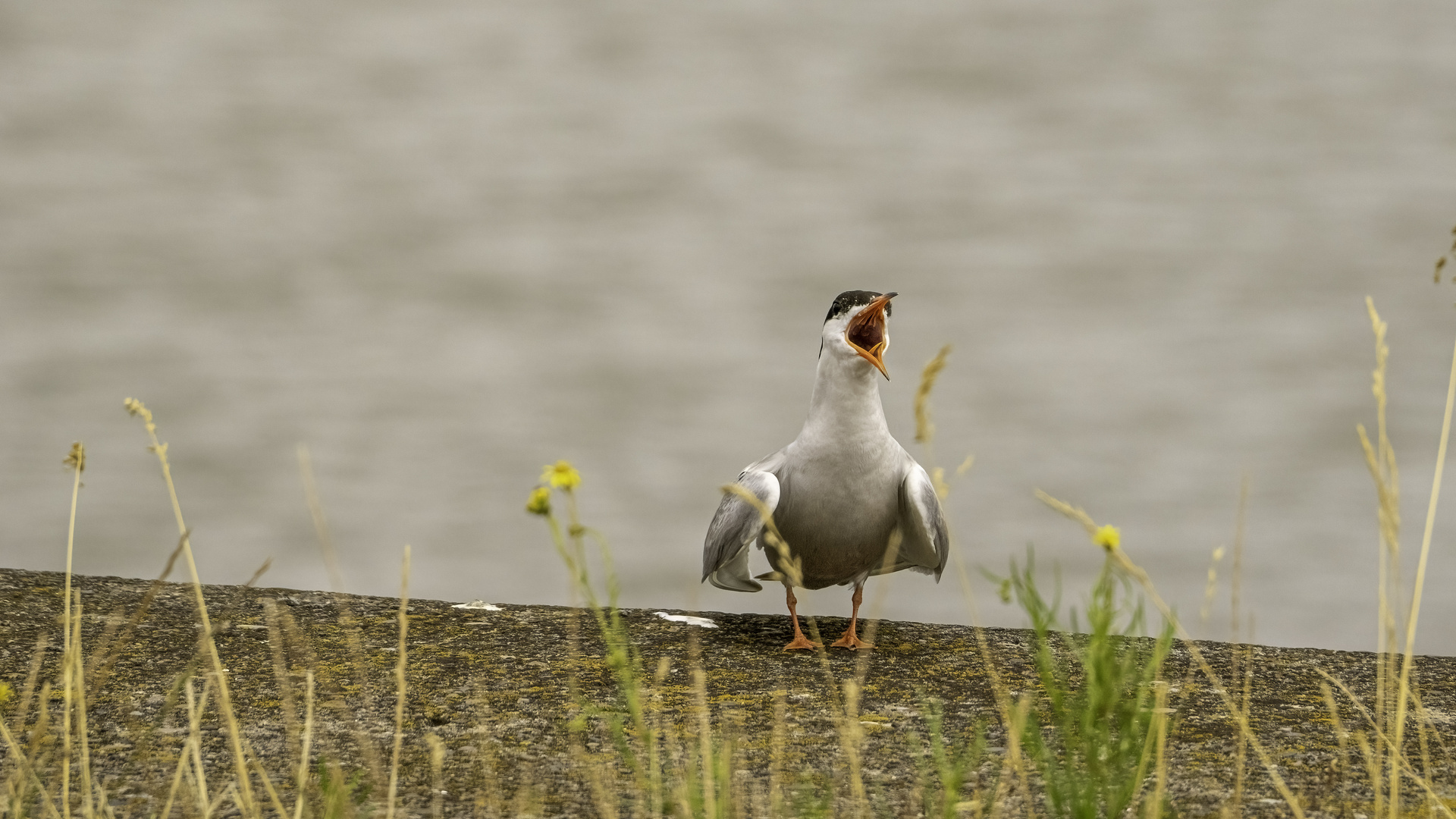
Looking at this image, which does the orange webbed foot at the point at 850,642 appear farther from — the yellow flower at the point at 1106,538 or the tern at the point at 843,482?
the yellow flower at the point at 1106,538

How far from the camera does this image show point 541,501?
1.92 metres

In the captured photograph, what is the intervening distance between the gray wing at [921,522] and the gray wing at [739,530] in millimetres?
459

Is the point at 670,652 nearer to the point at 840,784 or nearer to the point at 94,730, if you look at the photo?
the point at 840,784

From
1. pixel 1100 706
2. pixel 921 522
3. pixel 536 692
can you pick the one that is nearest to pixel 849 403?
pixel 921 522

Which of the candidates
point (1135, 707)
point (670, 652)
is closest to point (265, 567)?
point (1135, 707)

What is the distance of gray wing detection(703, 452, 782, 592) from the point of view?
4.19 metres

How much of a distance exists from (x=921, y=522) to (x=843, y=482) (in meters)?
0.32

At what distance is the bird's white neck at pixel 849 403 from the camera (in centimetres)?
414

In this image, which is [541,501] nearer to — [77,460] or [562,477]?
[562,477]

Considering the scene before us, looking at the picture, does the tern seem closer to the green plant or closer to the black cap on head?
the black cap on head

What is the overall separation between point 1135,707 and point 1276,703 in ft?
5.62

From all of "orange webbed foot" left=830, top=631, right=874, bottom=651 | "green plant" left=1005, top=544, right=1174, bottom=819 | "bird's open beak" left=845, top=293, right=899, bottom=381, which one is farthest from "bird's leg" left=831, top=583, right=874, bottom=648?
"green plant" left=1005, top=544, right=1174, bottom=819

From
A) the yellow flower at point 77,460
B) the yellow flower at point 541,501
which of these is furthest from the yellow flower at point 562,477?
the yellow flower at point 77,460

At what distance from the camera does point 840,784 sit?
288 centimetres
